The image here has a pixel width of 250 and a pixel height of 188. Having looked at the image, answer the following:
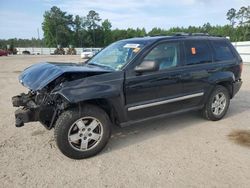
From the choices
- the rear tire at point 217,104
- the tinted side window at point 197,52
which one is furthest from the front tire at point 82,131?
the rear tire at point 217,104

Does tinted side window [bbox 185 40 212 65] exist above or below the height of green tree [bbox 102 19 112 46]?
below

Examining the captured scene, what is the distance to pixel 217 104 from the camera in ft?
17.9

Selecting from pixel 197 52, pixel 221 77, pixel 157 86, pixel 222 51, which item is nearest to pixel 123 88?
pixel 157 86

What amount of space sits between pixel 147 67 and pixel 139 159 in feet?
4.73

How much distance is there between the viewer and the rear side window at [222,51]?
5355 millimetres

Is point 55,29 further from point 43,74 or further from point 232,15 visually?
point 43,74

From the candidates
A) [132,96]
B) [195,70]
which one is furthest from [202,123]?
[132,96]

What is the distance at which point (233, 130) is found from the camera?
4.94 meters

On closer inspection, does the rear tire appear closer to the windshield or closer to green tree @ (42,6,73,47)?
the windshield

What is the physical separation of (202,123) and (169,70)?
1.60 metres

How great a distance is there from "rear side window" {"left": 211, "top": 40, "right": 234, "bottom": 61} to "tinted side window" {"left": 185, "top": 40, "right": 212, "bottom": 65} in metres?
0.25

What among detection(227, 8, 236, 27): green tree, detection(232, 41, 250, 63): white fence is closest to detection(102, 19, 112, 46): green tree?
detection(227, 8, 236, 27): green tree

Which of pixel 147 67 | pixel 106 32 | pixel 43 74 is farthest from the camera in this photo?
pixel 106 32

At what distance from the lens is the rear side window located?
536 centimetres
